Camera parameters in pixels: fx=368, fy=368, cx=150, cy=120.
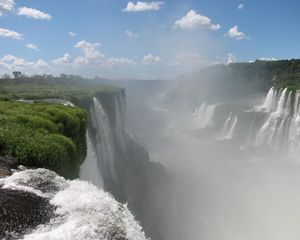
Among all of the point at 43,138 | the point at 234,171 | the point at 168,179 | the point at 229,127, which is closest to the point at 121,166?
the point at 168,179

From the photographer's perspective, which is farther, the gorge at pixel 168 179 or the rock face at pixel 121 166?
the rock face at pixel 121 166

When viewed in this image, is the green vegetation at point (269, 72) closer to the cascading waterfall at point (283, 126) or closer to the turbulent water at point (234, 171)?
the turbulent water at point (234, 171)

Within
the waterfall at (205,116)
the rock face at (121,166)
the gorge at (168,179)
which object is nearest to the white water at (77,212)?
the gorge at (168,179)

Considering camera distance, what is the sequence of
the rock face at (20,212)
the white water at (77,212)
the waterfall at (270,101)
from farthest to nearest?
the waterfall at (270,101) → the rock face at (20,212) → the white water at (77,212)

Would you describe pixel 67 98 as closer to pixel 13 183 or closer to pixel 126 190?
pixel 126 190

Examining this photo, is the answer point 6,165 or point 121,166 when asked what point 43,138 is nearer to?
point 6,165

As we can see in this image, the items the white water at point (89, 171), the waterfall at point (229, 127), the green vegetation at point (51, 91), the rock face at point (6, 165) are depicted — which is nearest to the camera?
the rock face at point (6, 165)

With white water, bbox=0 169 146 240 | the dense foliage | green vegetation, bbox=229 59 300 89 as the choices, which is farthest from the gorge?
green vegetation, bbox=229 59 300 89
